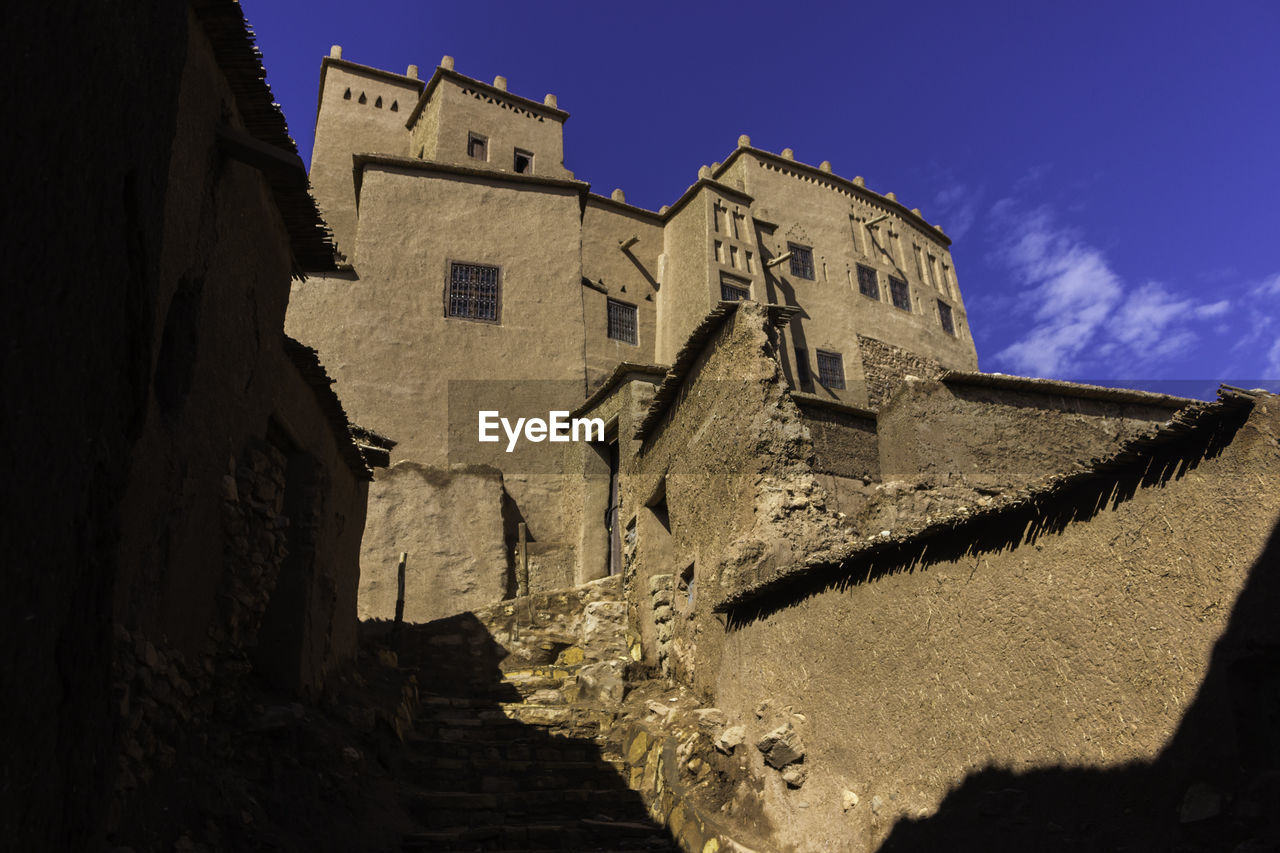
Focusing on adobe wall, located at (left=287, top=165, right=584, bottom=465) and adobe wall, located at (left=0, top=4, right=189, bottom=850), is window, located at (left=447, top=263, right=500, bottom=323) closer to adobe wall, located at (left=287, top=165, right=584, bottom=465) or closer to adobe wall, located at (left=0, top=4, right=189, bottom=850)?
adobe wall, located at (left=287, top=165, right=584, bottom=465)

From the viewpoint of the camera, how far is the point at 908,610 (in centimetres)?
658

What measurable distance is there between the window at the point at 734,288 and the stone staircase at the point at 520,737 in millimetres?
12817

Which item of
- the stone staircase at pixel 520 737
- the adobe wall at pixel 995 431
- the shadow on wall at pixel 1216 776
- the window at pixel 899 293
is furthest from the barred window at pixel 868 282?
the shadow on wall at pixel 1216 776

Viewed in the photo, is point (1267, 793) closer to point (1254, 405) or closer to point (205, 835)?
point (1254, 405)

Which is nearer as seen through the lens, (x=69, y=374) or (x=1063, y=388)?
(x=69, y=374)

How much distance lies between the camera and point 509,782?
8.77 meters

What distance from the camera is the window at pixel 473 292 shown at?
22.0 m

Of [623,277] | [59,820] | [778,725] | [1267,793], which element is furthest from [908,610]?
[623,277]

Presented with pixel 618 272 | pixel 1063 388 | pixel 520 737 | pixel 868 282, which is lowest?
pixel 520 737

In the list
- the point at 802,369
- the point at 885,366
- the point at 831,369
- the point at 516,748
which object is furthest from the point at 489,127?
the point at 516,748

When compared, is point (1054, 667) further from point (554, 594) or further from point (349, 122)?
point (349, 122)

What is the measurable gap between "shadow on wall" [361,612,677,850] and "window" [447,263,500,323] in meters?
11.8

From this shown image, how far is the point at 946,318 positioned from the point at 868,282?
3.99m

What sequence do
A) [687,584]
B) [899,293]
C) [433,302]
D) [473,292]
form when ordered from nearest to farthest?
1. [687,584]
2. [433,302]
3. [473,292]
4. [899,293]
